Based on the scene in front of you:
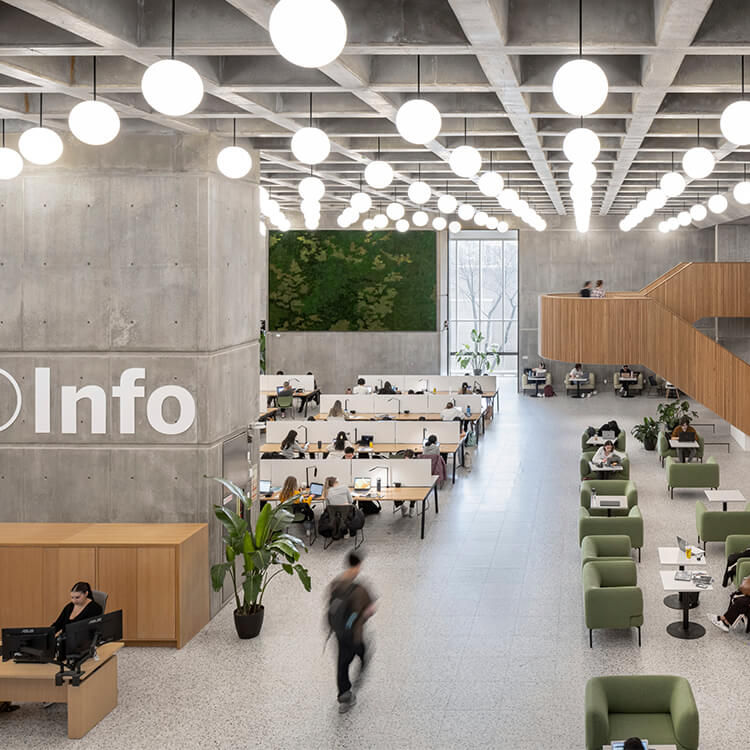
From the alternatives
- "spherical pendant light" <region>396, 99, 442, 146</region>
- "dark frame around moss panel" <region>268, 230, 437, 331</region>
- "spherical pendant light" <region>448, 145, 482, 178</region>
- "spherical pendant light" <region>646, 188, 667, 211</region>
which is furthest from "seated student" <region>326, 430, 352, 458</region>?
"dark frame around moss panel" <region>268, 230, 437, 331</region>

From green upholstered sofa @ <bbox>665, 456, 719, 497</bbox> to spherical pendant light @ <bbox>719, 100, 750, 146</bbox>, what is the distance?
11038mm

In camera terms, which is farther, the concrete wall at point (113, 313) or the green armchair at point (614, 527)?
the green armchair at point (614, 527)

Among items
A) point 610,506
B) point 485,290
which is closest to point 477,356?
point 485,290

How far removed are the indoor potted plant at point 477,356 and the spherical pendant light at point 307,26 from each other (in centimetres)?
2829

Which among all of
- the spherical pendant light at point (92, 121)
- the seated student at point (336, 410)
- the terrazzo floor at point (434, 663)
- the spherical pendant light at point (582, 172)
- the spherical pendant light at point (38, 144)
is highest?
the spherical pendant light at point (582, 172)

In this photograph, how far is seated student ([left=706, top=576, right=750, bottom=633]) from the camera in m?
9.41

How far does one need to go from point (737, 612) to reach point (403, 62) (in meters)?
6.44

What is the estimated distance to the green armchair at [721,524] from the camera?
1211 centimetres

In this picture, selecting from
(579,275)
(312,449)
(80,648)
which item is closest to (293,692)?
(80,648)

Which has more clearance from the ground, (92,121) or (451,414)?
(92,121)

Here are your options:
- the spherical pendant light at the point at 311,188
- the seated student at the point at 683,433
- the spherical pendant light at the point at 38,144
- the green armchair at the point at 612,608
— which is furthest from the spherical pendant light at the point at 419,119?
the seated student at the point at 683,433

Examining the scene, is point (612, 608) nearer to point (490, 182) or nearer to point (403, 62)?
→ point (490, 182)

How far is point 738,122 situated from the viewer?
17.1 feet

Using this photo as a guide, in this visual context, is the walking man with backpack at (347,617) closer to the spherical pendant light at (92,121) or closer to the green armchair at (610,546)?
the green armchair at (610,546)
